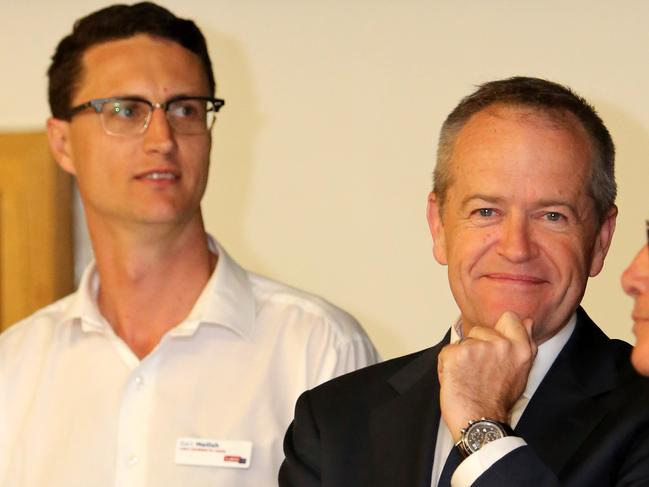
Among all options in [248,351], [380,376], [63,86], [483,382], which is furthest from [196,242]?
[483,382]

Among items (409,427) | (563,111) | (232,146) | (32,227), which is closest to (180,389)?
(409,427)

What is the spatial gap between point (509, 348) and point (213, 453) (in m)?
0.89

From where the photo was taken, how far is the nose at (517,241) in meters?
2.30

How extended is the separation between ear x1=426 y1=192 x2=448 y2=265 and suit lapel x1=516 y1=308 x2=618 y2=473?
31 centimetres

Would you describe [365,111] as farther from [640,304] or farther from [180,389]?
[640,304]

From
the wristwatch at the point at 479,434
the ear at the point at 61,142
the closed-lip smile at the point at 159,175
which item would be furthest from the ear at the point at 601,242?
the ear at the point at 61,142

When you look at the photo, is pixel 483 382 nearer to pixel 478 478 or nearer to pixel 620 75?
pixel 478 478

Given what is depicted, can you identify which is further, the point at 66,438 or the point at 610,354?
the point at 66,438

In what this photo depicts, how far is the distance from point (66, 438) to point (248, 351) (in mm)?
479

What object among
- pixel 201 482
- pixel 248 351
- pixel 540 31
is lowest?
pixel 201 482

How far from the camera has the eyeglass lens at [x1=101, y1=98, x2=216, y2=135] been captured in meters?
3.07

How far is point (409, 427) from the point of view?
240 cm

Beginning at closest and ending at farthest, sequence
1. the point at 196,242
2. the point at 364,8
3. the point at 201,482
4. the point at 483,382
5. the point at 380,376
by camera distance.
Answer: the point at 483,382 → the point at 380,376 → the point at 201,482 → the point at 196,242 → the point at 364,8

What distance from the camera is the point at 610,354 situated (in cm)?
235
